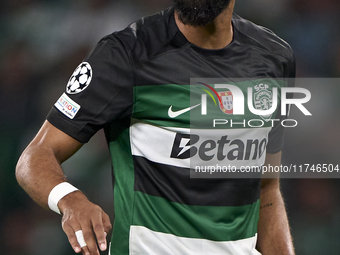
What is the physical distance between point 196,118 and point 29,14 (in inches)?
100

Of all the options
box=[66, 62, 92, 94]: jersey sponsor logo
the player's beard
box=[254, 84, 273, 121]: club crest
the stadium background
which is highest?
the player's beard

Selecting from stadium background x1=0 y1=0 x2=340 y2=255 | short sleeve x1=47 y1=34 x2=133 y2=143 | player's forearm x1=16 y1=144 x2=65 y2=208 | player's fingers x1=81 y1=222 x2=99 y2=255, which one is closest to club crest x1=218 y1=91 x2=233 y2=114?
short sleeve x1=47 y1=34 x2=133 y2=143

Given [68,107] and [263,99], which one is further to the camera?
[263,99]

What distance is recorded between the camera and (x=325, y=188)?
3.71 metres

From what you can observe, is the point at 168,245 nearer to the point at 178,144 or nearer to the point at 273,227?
the point at 178,144

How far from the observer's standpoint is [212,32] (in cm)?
176

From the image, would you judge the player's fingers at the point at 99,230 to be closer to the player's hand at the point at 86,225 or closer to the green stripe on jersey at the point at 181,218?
the player's hand at the point at 86,225

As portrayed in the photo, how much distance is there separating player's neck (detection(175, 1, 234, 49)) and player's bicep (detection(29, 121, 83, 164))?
0.55 metres

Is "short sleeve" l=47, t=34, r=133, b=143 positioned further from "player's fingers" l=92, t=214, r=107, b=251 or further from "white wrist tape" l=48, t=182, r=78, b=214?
"player's fingers" l=92, t=214, r=107, b=251

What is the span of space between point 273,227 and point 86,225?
101cm

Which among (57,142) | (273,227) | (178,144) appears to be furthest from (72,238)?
(273,227)

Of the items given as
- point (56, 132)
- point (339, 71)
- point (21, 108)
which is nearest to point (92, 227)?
point (56, 132)

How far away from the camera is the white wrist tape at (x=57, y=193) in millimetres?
1366

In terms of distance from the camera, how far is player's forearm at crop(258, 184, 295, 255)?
1.93 m
